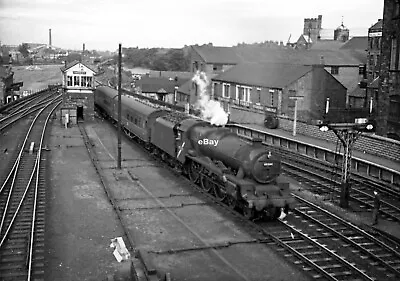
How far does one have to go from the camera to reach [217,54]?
55.5m

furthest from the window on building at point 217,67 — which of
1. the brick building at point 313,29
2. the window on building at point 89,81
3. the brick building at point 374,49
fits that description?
the brick building at point 313,29

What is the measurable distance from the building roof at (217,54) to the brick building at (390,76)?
29329 millimetres

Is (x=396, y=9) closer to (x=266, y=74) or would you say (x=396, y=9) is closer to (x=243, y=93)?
(x=266, y=74)

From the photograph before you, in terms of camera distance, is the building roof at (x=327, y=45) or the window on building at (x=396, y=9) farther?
the building roof at (x=327, y=45)

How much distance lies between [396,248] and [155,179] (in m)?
10.1

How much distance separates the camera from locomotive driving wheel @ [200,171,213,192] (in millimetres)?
16261

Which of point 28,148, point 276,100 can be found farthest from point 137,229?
point 276,100

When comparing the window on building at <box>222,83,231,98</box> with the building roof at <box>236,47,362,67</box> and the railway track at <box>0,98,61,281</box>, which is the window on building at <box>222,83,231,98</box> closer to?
the building roof at <box>236,47,362,67</box>

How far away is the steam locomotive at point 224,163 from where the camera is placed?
43.5ft

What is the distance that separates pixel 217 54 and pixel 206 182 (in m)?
40.6

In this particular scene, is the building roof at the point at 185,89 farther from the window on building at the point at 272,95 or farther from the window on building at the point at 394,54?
the window on building at the point at 394,54

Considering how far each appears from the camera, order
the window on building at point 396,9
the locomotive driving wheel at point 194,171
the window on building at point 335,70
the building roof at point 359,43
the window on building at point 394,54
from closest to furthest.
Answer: the locomotive driving wheel at point 194,171 < the window on building at point 394,54 < the window on building at point 396,9 < the window on building at point 335,70 < the building roof at point 359,43

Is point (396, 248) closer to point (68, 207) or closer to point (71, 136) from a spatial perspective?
point (68, 207)

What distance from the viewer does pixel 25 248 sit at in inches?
456
